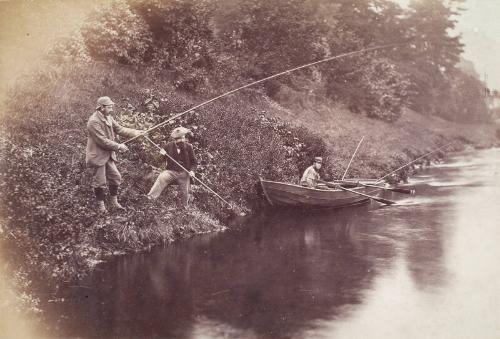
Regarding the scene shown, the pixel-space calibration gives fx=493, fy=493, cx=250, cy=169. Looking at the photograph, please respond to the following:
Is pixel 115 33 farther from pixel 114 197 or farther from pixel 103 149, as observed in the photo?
pixel 114 197

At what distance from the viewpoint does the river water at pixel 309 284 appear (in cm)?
591

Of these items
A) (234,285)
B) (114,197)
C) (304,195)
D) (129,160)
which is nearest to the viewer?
(234,285)

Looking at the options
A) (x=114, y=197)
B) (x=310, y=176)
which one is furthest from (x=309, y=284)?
(x=310, y=176)

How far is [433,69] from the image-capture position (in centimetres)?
1750

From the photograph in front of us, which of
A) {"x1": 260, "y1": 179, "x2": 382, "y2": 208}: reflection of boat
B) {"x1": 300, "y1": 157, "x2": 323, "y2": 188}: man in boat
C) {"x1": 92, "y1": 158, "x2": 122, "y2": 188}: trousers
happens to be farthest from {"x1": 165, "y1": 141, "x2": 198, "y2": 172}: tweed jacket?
{"x1": 300, "y1": 157, "x2": 323, "y2": 188}: man in boat

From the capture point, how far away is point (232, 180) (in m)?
10.7

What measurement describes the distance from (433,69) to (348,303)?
13.3 m

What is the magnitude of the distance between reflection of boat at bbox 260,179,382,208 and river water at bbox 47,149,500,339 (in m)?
0.50

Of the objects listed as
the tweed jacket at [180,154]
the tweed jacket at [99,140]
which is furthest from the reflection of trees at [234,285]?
the tweed jacket at [99,140]

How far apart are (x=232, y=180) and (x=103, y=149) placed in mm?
3653

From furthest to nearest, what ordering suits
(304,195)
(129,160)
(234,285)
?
(304,195) → (129,160) → (234,285)

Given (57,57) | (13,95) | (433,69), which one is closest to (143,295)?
(13,95)

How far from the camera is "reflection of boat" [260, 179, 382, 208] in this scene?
35.6 feet

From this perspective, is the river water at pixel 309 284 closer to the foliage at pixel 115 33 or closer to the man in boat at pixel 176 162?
the man in boat at pixel 176 162
